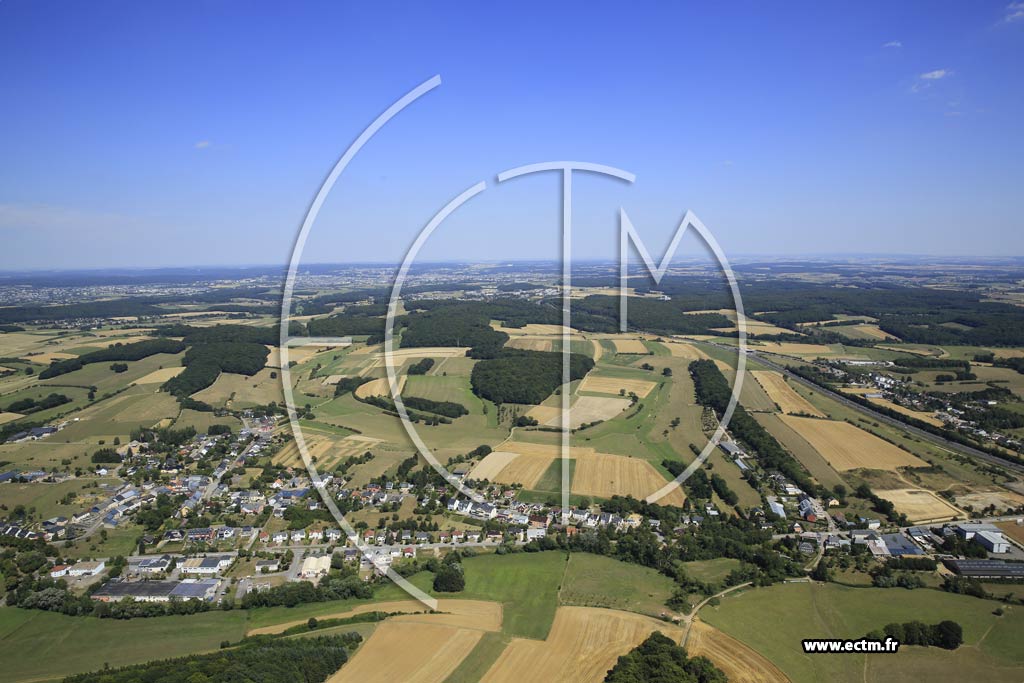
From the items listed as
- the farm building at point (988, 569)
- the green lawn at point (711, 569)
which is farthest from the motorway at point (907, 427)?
the green lawn at point (711, 569)

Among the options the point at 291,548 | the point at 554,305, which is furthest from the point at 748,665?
the point at 554,305

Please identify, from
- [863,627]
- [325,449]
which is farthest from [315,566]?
[863,627]

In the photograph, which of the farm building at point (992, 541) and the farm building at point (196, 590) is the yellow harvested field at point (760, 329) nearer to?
the farm building at point (992, 541)

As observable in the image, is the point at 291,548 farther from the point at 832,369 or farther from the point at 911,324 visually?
the point at 911,324

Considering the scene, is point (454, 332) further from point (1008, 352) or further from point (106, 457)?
point (1008, 352)

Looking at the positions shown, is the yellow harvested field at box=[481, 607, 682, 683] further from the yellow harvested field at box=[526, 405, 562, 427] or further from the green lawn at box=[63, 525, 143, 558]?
the yellow harvested field at box=[526, 405, 562, 427]

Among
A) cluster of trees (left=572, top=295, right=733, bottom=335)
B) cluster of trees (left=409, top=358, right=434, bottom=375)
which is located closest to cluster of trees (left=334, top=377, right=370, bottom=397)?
cluster of trees (left=409, top=358, right=434, bottom=375)
